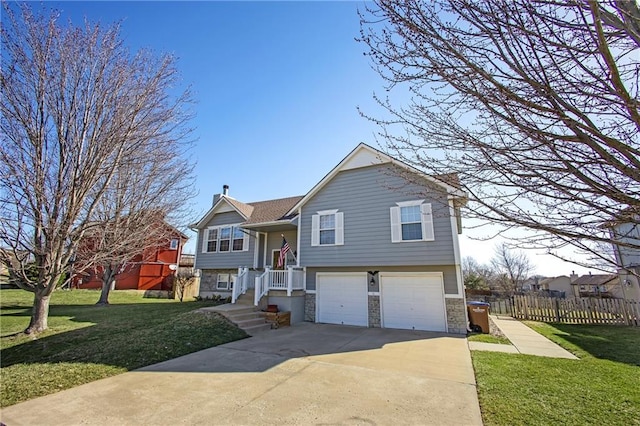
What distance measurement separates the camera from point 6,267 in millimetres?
7207

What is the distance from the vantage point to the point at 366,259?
1184 cm

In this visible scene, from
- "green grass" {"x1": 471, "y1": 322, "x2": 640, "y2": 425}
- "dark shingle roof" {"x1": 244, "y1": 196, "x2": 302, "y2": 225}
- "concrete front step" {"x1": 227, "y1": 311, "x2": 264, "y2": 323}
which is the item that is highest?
"dark shingle roof" {"x1": 244, "y1": 196, "x2": 302, "y2": 225}

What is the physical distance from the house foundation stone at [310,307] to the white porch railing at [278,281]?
1.74ft

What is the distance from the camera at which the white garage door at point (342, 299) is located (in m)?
12.1

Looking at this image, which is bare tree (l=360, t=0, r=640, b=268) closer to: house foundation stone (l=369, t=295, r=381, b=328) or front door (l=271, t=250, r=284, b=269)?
house foundation stone (l=369, t=295, r=381, b=328)

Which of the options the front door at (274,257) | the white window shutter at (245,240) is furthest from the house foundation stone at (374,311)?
the white window shutter at (245,240)

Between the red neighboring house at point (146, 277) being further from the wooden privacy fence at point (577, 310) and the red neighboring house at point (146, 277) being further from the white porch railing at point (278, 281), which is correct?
the wooden privacy fence at point (577, 310)

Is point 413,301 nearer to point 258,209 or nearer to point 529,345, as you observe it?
point 529,345

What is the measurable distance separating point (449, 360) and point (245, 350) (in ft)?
16.7

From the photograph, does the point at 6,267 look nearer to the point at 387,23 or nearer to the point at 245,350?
the point at 245,350

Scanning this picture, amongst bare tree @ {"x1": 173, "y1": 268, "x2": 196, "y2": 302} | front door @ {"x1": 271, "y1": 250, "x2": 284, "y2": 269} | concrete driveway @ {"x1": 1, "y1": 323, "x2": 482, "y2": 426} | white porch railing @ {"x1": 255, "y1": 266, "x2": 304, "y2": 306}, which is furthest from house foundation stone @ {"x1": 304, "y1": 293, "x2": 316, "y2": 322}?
bare tree @ {"x1": 173, "y1": 268, "x2": 196, "y2": 302}

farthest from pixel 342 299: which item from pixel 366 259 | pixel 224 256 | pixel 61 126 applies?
pixel 61 126

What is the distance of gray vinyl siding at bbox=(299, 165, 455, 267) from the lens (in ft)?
35.6

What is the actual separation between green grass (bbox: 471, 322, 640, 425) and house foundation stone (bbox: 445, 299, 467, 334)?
113 inches
